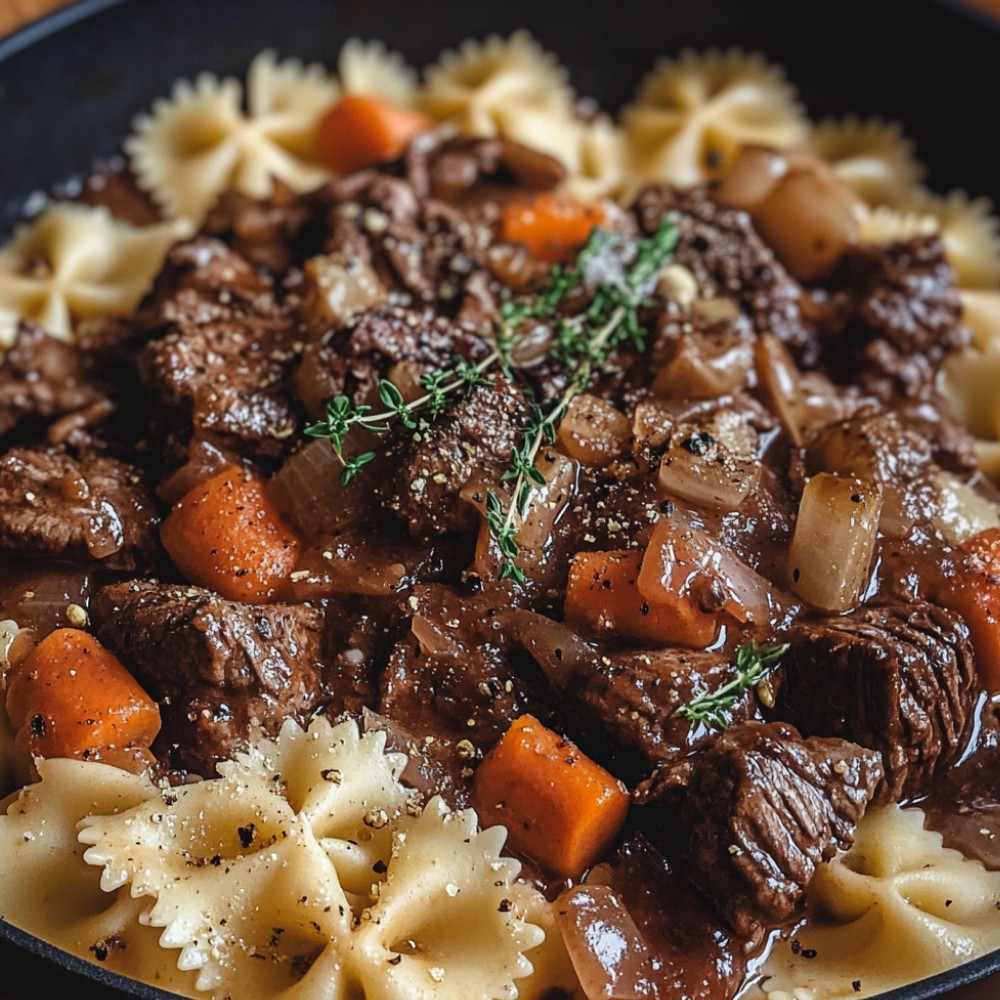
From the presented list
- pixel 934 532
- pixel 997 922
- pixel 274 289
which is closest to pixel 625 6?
pixel 274 289

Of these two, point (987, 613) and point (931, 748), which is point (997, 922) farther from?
point (987, 613)

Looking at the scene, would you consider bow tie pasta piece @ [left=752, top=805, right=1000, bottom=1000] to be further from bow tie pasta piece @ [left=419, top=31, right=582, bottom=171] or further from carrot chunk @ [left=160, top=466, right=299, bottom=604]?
bow tie pasta piece @ [left=419, top=31, right=582, bottom=171]

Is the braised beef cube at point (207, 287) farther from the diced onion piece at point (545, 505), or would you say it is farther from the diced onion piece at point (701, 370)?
the diced onion piece at point (701, 370)

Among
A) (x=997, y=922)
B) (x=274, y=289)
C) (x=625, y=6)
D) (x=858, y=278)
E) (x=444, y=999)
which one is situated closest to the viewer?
(x=444, y=999)

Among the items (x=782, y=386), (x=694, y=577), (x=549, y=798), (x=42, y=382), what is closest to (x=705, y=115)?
(x=782, y=386)

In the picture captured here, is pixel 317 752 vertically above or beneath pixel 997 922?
beneath

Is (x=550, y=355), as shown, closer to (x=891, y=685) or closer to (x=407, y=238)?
(x=407, y=238)

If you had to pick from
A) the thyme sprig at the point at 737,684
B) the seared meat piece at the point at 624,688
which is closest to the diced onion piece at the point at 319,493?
the seared meat piece at the point at 624,688
